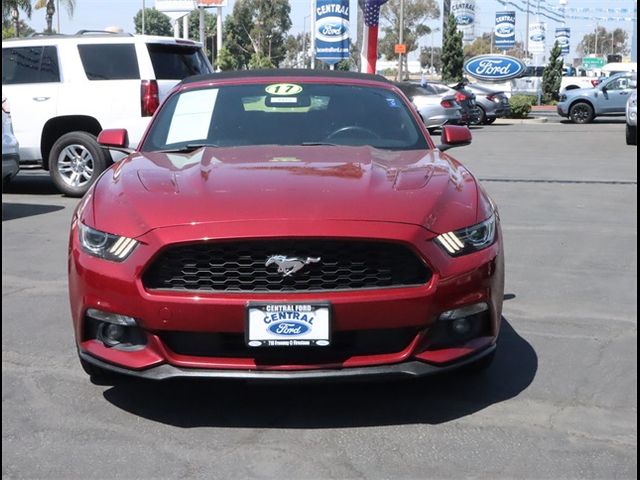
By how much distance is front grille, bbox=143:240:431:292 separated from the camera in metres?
3.78

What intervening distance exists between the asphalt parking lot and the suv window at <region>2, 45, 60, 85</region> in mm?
5459

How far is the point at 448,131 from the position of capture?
19.8ft

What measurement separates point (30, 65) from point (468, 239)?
29.2ft

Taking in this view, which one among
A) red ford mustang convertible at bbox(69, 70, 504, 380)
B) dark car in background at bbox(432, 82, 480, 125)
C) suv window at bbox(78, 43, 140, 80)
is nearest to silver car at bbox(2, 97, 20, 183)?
suv window at bbox(78, 43, 140, 80)

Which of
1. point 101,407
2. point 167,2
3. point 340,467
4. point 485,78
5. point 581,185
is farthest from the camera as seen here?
point 167,2

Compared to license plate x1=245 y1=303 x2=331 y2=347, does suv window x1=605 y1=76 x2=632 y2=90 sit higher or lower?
lower

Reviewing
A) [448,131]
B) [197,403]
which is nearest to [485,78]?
[448,131]

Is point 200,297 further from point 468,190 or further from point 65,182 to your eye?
point 65,182

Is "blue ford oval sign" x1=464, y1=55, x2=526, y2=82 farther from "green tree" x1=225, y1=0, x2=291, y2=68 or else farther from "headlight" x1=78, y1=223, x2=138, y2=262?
"green tree" x1=225, y1=0, x2=291, y2=68

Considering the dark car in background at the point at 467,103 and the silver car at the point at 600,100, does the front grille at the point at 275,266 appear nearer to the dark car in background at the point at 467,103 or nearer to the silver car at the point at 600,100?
the dark car in background at the point at 467,103

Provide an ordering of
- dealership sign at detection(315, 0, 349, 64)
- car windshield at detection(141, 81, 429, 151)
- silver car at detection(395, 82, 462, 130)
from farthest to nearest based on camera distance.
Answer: dealership sign at detection(315, 0, 349, 64), silver car at detection(395, 82, 462, 130), car windshield at detection(141, 81, 429, 151)

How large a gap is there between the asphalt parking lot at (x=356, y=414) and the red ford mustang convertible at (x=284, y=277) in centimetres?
25

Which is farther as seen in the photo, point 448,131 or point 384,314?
point 448,131

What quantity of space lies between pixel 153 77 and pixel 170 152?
6447 millimetres
